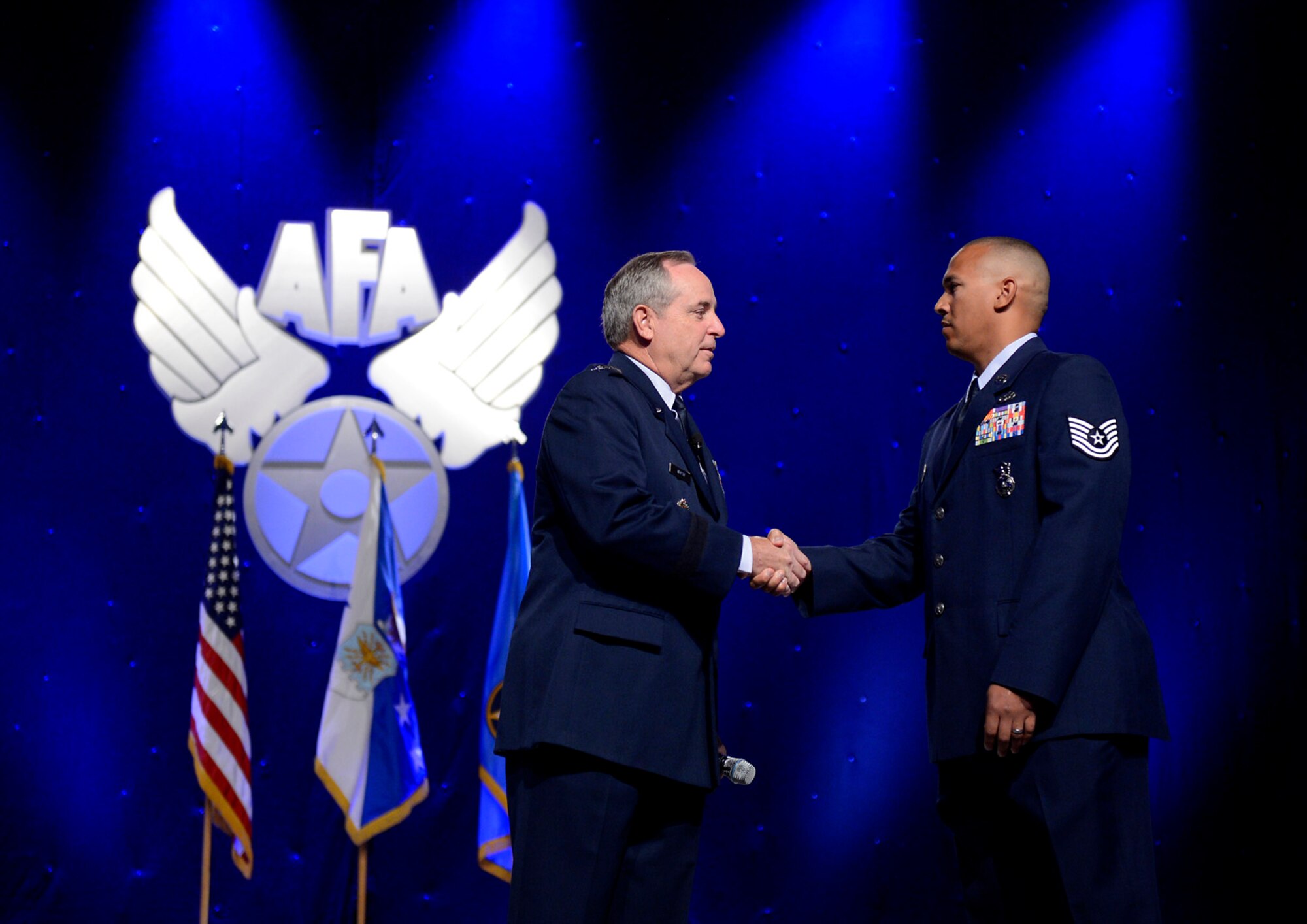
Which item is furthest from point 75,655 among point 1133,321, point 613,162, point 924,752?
point 1133,321

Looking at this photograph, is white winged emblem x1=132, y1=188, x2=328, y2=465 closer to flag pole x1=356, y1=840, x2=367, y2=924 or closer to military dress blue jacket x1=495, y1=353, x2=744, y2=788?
flag pole x1=356, y1=840, x2=367, y2=924

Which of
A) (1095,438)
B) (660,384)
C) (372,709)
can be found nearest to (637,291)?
(660,384)

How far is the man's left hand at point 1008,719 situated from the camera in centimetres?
210

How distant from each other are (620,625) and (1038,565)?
0.77 metres

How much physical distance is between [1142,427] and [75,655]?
362 centimetres

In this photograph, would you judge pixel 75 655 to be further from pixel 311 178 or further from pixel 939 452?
pixel 939 452

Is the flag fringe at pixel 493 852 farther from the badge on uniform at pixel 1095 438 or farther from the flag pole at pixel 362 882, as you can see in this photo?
the badge on uniform at pixel 1095 438

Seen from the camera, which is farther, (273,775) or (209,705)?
(273,775)

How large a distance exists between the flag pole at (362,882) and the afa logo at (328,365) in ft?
2.72

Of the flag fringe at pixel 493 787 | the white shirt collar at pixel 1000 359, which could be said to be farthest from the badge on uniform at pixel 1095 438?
the flag fringe at pixel 493 787

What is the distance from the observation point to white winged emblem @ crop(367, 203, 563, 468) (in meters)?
3.97

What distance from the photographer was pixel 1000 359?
2516 millimetres

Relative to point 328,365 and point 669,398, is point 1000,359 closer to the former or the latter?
point 669,398

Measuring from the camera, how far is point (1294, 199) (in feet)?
13.6
